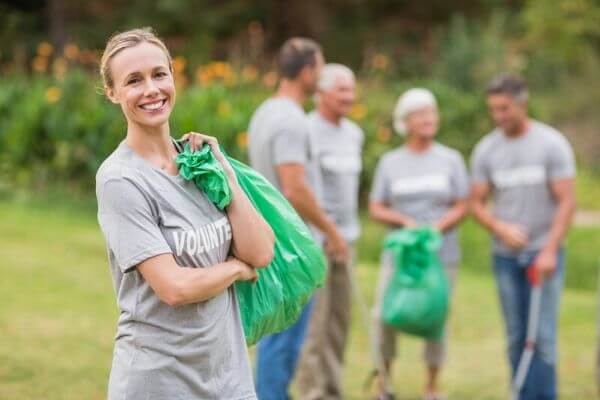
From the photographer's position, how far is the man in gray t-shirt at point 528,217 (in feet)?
20.6

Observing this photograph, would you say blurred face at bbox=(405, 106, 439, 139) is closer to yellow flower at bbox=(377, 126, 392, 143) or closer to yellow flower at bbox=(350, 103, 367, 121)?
yellow flower at bbox=(350, 103, 367, 121)

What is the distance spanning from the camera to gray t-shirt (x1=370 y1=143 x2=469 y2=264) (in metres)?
6.98

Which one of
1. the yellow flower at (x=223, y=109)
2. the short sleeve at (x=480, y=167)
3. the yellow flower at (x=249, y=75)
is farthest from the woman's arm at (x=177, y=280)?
the yellow flower at (x=249, y=75)

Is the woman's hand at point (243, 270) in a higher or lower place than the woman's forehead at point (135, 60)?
lower

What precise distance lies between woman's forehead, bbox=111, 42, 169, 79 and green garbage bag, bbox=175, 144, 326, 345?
303 millimetres

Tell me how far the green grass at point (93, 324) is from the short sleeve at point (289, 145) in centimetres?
203

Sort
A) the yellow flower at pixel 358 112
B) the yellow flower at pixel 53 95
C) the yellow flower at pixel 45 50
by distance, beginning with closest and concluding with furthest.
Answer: the yellow flower at pixel 358 112 → the yellow flower at pixel 53 95 → the yellow flower at pixel 45 50

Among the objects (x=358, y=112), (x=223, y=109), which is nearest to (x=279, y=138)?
(x=223, y=109)

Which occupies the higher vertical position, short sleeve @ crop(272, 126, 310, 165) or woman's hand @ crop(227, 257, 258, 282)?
short sleeve @ crop(272, 126, 310, 165)

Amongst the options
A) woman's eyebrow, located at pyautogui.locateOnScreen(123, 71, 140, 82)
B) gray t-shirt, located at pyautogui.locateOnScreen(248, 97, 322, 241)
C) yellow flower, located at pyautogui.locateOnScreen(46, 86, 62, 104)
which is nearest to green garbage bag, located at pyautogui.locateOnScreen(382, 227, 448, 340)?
gray t-shirt, located at pyautogui.locateOnScreen(248, 97, 322, 241)

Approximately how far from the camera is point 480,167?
6.61 meters

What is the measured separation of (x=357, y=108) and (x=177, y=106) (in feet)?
7.26

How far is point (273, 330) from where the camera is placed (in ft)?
12.9

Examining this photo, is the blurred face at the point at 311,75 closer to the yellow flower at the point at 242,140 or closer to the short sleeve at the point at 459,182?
the short sleeve at the point at 459,182
